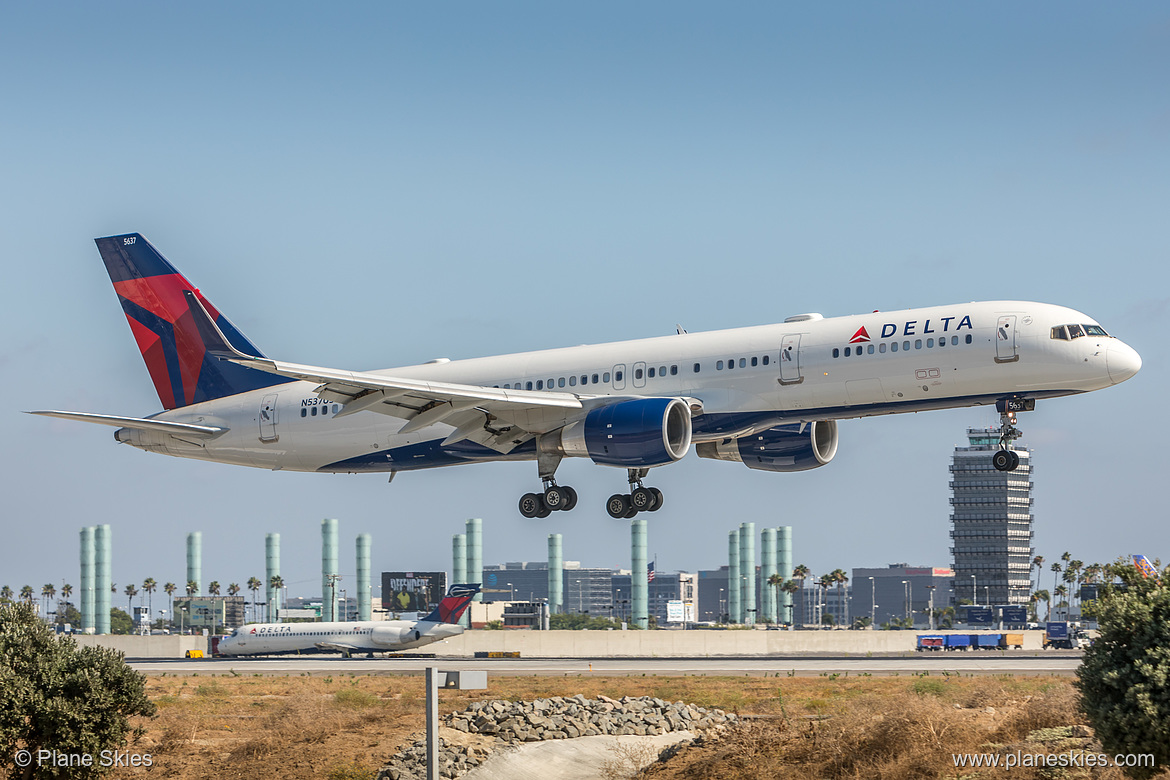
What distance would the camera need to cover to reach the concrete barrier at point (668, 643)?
3691 inches

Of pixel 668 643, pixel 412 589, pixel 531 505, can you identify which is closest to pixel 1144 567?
pixel 531 505

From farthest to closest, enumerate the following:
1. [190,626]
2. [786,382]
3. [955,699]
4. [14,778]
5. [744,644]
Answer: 1. [190,626]
2. [744,644]
3. [786,382]
4. [955,699]
5. [14,778]

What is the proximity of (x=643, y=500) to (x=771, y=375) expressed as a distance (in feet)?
24.3

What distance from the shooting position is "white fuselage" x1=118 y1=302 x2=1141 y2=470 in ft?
119

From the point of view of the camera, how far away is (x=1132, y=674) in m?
18.5

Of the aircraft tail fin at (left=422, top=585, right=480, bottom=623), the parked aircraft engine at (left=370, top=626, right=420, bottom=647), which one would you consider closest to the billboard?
the aircraft tail fin at (left=422, top=585, right=480, bottom=623)

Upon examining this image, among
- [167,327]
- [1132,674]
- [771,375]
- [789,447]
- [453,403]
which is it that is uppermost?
[167,327]

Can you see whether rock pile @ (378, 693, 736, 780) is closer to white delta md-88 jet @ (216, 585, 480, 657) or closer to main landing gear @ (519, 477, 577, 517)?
main landing gear @ (519, 477, 577, 517)

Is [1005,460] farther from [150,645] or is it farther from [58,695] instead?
[150,645]

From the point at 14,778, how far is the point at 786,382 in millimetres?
24180

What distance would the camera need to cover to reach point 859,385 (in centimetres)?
3822

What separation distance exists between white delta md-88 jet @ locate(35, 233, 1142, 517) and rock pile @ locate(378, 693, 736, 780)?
8.54 m

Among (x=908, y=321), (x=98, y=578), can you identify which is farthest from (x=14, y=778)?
(x=98, y=578)

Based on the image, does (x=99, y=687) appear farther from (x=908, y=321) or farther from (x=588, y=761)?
(x=908, y=321)
